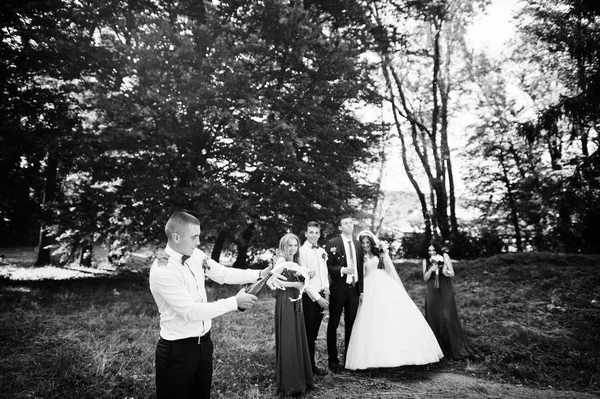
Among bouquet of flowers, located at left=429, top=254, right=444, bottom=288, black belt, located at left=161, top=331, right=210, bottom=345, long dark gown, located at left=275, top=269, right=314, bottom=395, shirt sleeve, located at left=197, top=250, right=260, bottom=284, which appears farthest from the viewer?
bouquet of flowers, located at left=429, top=254, right=444, bottom=288

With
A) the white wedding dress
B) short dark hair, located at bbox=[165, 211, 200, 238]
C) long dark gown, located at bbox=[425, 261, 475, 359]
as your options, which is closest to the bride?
the white wedding dress

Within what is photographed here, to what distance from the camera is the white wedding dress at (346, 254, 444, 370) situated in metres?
5.82

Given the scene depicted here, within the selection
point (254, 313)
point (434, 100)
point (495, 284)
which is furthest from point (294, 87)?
point (434, 100)

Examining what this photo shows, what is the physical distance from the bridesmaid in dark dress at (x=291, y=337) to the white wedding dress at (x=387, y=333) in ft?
4.07

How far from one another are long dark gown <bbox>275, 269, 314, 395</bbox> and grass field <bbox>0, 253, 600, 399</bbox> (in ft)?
0.78

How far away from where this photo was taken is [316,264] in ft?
19.8

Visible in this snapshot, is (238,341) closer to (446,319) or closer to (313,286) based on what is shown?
(313,286)

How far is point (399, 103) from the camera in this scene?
27.8 m

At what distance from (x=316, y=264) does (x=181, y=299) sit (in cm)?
340

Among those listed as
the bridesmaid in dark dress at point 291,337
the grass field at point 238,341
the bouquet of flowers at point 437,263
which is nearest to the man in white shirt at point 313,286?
the bridesmaid in dark dress at point 291,337

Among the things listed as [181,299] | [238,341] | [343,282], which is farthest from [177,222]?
[238,341]

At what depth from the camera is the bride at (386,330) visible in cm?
583

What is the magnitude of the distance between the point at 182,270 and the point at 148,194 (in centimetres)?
942

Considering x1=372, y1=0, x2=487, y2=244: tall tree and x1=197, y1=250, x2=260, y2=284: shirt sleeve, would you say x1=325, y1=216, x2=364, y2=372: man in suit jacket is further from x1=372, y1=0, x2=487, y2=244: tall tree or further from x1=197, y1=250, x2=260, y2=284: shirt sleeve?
x1=372, y1=0, x2=487, y2=244: tall tree
